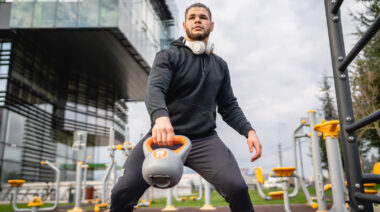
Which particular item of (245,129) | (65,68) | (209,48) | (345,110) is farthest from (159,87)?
(65,68)

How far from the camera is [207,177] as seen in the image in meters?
1.70

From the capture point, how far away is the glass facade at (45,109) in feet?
47.8

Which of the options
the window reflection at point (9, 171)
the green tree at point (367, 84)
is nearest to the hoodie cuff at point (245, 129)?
the green tree at point (367, 84)

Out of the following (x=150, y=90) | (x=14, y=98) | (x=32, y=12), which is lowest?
(x=150, y=90)

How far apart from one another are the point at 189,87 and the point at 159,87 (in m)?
0.30

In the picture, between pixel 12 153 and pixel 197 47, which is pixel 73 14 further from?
pixel 197 47

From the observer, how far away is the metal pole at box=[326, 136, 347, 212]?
3980 millimetres

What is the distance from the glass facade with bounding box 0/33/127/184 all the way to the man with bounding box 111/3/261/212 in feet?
47.9

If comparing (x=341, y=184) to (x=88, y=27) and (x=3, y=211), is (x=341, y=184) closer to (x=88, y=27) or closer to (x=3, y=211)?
(x=3, y=211)

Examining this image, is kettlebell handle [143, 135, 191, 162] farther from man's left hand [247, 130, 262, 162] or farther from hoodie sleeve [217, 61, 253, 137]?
hoodie sleeve [217, 61, 253, 137]

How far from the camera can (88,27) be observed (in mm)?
13797

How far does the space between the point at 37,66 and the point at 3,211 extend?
9780 millimetres

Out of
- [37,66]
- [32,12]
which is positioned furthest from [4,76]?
[32,12]

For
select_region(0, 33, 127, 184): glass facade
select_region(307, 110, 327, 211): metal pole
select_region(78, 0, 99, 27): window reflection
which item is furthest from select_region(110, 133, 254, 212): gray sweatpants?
select_region(0, 33, 127, 184): glass facade
